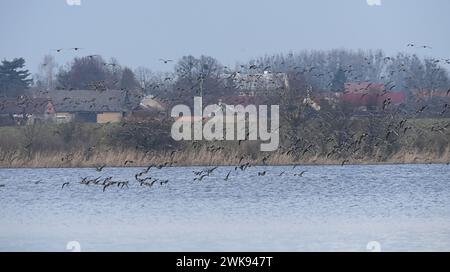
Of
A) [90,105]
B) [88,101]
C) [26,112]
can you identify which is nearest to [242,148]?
[26,112]

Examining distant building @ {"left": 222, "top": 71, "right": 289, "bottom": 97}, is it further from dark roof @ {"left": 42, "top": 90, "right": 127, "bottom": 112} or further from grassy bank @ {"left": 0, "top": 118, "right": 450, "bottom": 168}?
dark roof @ {"left": 42, "top": 90, "right": 127, "bottom": 112}

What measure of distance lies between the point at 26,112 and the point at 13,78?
37.7 ft

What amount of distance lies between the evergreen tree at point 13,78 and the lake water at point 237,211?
2180 cm

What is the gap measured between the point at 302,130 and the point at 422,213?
47.4 ft

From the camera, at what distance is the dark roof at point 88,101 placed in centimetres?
5400

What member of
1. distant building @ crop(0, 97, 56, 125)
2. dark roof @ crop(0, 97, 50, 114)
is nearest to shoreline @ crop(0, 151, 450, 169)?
distant building @ crop(0, 97, 56, 125)

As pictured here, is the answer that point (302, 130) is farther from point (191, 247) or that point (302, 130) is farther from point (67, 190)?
point (191, 247)

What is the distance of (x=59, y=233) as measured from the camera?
76.9 ft

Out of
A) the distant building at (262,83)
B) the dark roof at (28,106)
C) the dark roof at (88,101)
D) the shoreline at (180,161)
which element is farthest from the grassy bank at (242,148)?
the dark roof at (88,101)

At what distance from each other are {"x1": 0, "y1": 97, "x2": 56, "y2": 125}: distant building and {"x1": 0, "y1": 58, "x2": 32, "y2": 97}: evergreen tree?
13.5ft

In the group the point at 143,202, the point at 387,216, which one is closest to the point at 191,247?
the point at 387,216

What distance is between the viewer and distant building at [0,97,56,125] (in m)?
47.4

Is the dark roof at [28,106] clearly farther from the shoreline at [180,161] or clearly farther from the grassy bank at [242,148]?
the shoreline at [180,161]

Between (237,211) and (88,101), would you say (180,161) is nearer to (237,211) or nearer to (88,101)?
A: (237,211)
